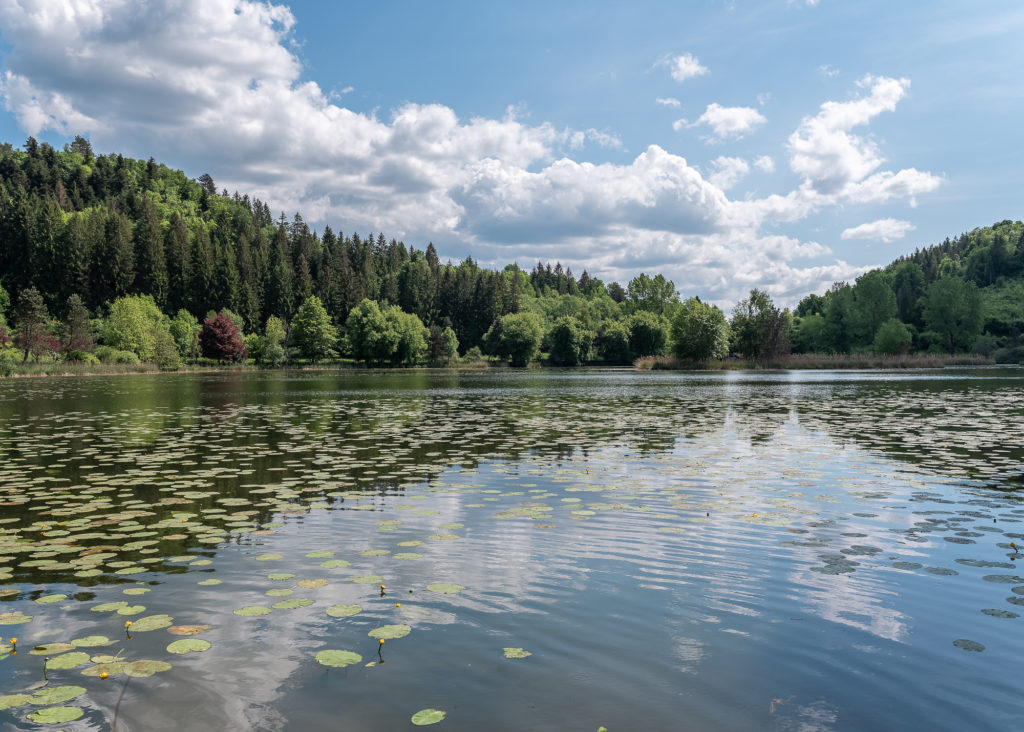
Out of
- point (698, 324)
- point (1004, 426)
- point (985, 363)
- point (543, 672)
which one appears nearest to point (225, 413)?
point (543, 672)

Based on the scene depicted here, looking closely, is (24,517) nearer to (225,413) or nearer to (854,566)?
(854,566)

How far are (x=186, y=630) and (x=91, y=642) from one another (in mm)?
673

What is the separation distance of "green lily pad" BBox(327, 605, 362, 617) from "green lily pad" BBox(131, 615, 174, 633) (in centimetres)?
133

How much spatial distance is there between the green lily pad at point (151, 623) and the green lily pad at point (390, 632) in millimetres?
1806

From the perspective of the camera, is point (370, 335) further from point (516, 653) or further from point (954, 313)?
point (516, 653)

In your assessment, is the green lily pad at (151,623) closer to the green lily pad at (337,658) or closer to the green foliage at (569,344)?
the green lily pad at (337,658)

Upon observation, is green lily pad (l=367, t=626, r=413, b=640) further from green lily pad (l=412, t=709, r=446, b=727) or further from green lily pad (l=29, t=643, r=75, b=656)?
green lily pad (l=29, t=643, r=75, b=656)

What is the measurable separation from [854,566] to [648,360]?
9491 centimetres

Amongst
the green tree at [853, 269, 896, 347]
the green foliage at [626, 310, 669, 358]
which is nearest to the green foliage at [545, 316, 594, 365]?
the green foliage at [626, 310, 669, 358]

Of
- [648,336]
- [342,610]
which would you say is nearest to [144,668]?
[342,610]

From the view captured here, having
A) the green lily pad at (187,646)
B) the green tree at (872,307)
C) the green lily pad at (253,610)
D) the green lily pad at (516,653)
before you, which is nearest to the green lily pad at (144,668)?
the green lily pad at (187,646)

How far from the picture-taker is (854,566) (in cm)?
670

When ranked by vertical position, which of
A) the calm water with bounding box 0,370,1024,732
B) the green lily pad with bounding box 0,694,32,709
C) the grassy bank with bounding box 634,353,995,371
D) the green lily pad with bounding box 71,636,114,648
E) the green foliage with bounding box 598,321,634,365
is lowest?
the calm water with bounding box 0,370,1024,732

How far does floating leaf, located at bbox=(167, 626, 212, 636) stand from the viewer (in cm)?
503
